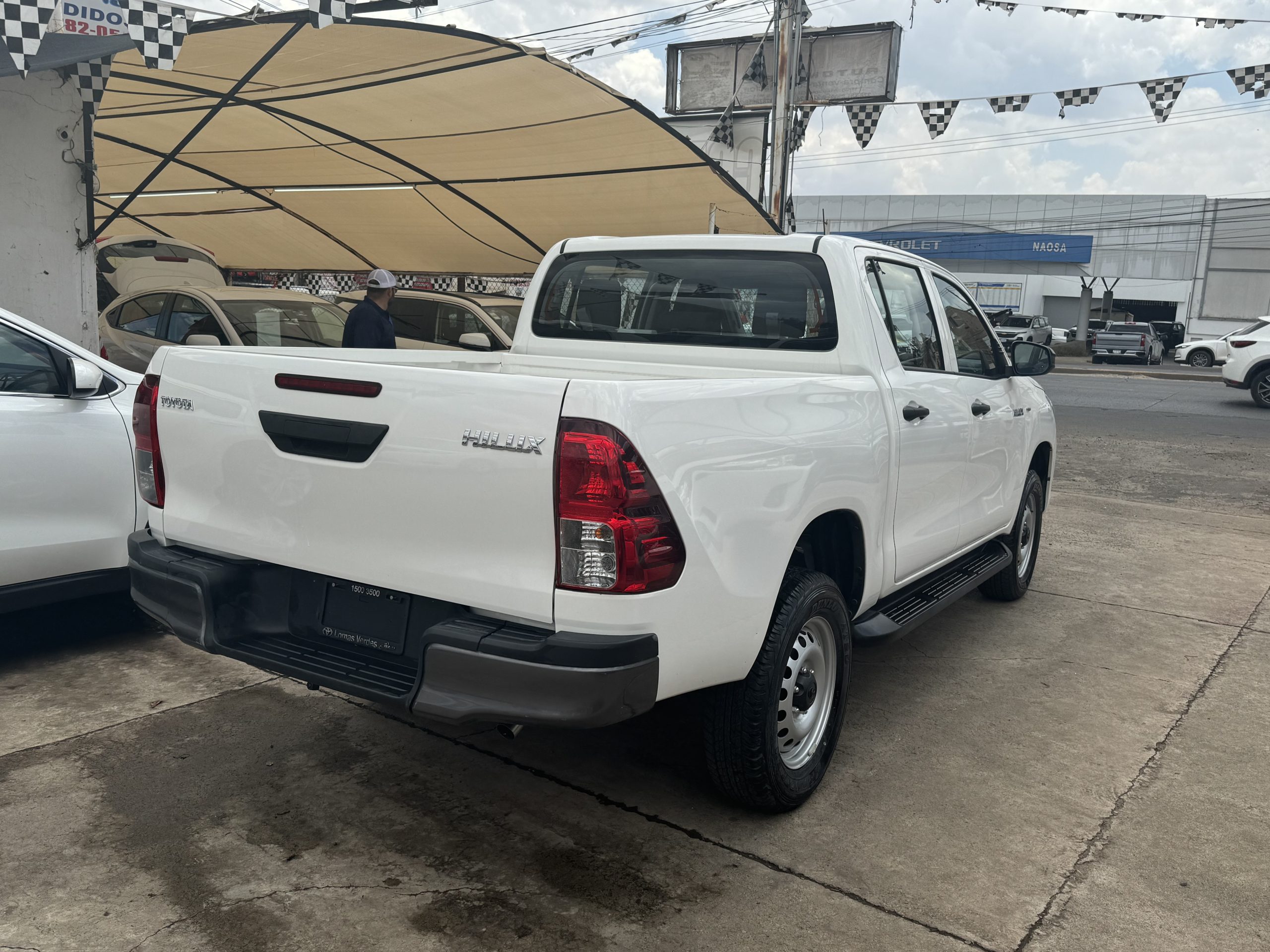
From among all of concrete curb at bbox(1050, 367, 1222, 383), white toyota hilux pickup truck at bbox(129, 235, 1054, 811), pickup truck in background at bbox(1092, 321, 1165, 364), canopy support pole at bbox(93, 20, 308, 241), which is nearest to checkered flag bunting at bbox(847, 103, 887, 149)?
canopy support pole at bbox(93, 20, 308, 241)

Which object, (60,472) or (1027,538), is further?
(1027,538)

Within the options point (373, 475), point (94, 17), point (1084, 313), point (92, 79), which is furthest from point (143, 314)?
point (1084, 313)

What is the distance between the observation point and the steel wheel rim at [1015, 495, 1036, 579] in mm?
Answer: 5863

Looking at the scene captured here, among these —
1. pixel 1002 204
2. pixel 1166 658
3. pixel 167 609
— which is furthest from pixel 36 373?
pixel 1002 204

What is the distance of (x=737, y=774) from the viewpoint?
123 inches

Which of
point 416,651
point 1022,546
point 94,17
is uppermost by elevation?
point 94,17

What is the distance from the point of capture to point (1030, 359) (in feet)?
17.6

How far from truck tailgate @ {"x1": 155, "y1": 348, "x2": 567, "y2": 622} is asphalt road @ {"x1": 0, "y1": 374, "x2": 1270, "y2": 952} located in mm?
834

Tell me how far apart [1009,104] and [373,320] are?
12.3 metres

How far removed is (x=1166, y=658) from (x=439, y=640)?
3867 millimetres

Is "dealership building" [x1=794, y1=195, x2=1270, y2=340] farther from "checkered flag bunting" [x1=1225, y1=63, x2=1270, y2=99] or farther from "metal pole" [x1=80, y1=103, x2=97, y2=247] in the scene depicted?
"metal pole" [x1=80, y1=103, x2=97, y2=247]

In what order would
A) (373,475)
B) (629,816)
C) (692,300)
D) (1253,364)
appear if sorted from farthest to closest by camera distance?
(1253,364) < (692,300) < (629,816) < (373,475)

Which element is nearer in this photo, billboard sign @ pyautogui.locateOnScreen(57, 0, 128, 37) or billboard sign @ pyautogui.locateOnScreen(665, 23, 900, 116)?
billboard sign @ pyautogui.locateOnScreen(57, 0, 128, 37)

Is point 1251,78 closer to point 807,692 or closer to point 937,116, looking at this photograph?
point 937,116
